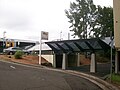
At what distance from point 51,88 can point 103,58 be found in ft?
133

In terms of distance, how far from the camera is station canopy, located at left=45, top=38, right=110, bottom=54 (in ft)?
91.2

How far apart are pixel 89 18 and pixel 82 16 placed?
1.79m

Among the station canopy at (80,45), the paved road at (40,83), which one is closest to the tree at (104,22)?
the station canopy at (80,45)

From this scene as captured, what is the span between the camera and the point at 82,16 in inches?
2288

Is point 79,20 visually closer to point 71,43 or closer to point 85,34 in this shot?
point 85,34

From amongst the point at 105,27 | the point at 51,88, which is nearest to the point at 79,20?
the point at 105,27

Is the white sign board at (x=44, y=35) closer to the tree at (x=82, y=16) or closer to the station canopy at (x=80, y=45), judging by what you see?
the station canopy at (x=80, y=45)

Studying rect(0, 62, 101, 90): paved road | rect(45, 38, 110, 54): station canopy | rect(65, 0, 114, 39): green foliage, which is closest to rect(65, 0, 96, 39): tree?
rect(65, 0, 114, 39): green foliage

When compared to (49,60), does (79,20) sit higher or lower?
higher

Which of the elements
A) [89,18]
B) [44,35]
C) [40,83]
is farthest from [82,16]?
[40,83]

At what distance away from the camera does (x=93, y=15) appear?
2319 inches

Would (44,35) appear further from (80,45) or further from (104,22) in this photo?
(104,22)

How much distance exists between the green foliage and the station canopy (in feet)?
75.1

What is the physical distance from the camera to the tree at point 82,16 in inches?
2269
